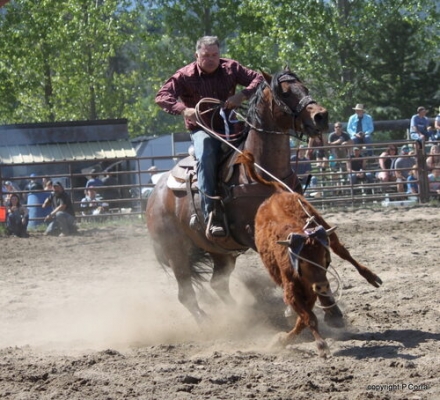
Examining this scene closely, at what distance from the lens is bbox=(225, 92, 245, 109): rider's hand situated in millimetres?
6977

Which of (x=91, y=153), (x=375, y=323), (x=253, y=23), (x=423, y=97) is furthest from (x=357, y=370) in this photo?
(x=253, y=23)

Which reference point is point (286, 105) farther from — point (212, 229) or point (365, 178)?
point (365, 178)

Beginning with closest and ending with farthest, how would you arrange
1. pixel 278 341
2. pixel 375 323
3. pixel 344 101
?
pixel 278 341 < pixel 375 323 < pixel 344 101

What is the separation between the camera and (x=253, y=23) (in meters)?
32.6

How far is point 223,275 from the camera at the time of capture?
774 cm

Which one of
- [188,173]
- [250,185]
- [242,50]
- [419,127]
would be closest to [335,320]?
[250,185]

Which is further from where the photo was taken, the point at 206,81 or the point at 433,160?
the point at 433,160

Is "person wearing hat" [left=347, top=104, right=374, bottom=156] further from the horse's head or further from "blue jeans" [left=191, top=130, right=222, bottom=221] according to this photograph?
the horse's head

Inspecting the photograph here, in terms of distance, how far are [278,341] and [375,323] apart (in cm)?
104

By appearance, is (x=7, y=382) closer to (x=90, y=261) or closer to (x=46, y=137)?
(x=90, y=261)

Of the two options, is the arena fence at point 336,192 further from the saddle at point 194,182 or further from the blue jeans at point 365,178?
the saddle at point 194,182

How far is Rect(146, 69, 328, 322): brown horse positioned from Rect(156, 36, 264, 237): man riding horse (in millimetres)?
141

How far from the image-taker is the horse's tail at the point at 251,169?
20.7 ft

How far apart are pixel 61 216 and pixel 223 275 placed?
7758mm
